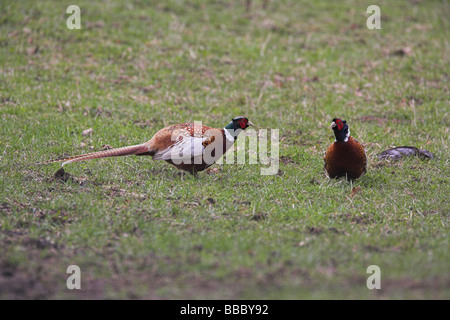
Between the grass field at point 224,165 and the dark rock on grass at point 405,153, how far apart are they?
0.21 metres

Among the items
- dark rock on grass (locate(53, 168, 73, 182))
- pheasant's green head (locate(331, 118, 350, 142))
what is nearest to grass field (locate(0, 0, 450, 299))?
dark rock on grass (locate(53, 168, 73, 182))

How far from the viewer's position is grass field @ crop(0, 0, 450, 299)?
425 cm

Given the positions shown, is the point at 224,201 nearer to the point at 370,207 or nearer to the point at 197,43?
the point at 370,207

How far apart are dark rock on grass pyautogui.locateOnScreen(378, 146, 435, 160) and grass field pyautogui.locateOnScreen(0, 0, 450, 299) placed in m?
0.21

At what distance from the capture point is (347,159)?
245 inches

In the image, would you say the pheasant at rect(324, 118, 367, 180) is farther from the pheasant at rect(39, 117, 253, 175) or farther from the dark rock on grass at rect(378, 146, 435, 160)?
the pheasant at rect(39, 117, 253, 175)

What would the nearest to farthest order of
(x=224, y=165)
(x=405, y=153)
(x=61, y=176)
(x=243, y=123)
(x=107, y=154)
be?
(x=61, y=176) → (x=107, y=154) → (x=243, y=123) → (x=224, y=165) → (x=405, y=153)

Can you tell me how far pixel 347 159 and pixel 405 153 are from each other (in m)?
1.52

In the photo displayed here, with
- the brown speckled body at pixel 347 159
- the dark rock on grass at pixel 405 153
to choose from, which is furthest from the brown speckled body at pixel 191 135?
the dark rock on grass at pixel 405 153

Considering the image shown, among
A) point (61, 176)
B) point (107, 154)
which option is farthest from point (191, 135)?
point (61, 176)

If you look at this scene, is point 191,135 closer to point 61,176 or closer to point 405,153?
point 61,176

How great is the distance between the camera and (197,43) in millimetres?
11438

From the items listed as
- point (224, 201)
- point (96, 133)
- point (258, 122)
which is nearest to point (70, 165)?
point (96, 133)

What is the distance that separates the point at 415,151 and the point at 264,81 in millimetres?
3730
